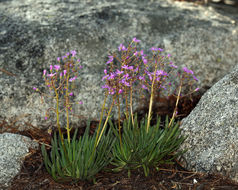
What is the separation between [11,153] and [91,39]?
5.82 feet

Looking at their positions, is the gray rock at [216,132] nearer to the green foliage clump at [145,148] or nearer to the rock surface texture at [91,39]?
the green foliage clump at [145,148]

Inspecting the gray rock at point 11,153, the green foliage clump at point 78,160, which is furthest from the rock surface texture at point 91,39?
the green foliage clump at point 78,160

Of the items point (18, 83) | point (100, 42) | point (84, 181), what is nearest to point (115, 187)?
point (84, 181)

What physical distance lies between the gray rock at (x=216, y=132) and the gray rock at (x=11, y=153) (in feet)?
5.54

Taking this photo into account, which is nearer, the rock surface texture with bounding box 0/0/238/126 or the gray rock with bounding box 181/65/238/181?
the gray rock with bounding box 181/65/238/181

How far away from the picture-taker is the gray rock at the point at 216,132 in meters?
2.76

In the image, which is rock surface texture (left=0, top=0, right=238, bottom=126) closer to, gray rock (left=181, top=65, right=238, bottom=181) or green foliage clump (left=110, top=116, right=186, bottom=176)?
green foliage clump (left=110, top=116, right=186, bottom=176)

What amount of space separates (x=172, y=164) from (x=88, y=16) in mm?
2390

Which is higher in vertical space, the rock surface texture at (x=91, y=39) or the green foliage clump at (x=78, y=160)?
the rock surface texture at (x=91, y=39)

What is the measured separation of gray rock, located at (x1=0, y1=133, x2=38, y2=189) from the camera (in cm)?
288

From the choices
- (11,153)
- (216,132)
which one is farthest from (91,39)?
(216,132)

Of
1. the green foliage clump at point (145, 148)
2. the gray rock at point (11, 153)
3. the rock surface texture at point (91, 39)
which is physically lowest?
the gray rock at point (11, 153)

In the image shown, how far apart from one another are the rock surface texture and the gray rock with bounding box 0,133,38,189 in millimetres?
308

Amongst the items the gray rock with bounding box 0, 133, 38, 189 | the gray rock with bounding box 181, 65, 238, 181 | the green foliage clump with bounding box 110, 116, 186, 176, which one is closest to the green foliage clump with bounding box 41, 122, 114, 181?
the green foliage clump with bounding box 110, 116, 186, 176
